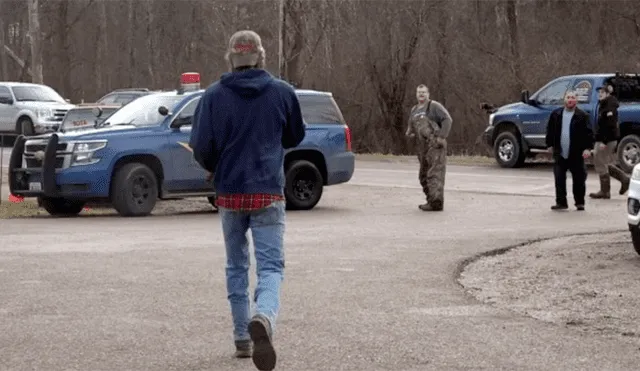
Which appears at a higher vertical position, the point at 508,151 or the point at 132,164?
the point at 132,164

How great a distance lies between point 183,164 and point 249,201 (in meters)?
12.8

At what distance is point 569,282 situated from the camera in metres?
13.1

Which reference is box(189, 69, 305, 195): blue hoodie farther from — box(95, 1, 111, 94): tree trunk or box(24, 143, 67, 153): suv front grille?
box(95, 1, 111, 94): tree trunk

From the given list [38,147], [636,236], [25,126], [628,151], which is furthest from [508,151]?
[636,236]

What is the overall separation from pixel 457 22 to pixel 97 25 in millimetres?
41684

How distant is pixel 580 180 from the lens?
21.6 metres

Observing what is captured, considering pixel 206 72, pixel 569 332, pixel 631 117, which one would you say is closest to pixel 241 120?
pixel 569 332

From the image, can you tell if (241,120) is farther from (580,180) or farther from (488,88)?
(488,88)

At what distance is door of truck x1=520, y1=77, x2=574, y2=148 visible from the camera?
32469 millimetres

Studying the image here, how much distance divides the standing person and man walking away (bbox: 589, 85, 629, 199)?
2.21 metres

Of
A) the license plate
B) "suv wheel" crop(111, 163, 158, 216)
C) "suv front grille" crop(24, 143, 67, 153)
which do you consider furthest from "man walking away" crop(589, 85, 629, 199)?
the license plate

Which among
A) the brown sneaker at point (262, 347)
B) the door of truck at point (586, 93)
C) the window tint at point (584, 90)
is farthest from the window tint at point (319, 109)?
the brown sneaker at point (262, 347)

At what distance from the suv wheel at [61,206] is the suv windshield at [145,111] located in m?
1.27

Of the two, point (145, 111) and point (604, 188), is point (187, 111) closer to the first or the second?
point (145, 111)
